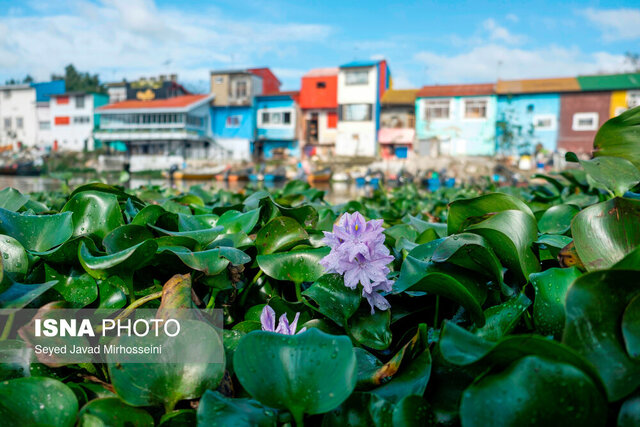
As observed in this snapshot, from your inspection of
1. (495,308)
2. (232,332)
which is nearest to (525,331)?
(495,308)

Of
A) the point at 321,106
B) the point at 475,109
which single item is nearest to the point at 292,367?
the point at 475,109

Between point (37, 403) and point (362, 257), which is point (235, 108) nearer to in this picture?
point (362, 257)

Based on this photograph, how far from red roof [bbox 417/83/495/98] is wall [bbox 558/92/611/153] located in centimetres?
343

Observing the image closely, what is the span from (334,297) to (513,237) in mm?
299

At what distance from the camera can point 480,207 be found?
883 mm

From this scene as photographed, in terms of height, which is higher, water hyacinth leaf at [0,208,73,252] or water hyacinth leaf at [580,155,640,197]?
water hyacinth leaf at [580,155,640,197]

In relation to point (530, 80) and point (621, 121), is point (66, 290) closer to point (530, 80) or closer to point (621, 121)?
point (621, 121)

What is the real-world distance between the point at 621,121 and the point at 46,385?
118cm

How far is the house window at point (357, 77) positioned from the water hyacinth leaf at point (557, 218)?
2569 cm

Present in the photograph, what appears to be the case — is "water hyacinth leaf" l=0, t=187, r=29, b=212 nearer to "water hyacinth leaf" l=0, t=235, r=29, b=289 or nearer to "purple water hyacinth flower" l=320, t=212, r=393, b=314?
"water hyacinth leaf" l=0, t=235, r=29, b=289

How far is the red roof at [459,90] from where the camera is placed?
24.2 metres

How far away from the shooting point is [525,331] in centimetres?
69

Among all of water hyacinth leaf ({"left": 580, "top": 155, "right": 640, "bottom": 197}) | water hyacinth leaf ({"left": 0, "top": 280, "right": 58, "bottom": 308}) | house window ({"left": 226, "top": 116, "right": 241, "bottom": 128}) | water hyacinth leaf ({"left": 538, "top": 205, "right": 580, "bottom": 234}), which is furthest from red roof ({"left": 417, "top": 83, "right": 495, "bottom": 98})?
water hyacinth leaf ({"left": 0, "top": 280, "right": 58, "bottom": 308})

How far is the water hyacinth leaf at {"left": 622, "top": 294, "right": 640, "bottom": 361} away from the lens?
48cm
